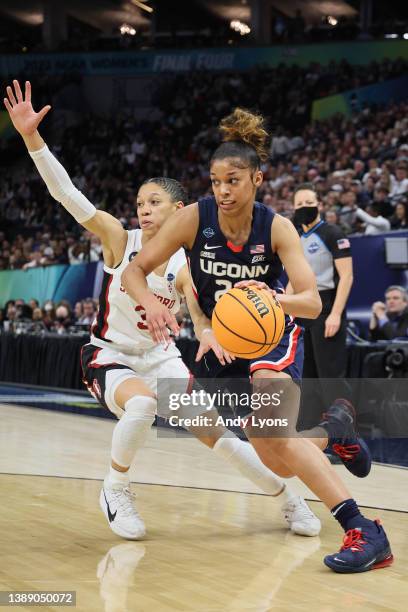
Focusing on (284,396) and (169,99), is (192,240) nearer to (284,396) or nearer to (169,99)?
(284,396)

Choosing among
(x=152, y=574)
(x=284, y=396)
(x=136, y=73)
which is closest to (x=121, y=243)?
(x=284, y=396)

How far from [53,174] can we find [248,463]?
172cm

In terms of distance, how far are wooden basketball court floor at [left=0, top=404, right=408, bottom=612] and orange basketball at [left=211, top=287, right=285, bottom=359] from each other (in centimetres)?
90

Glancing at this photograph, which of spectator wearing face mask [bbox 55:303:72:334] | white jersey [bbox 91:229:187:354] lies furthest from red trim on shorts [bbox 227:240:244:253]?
spectator wearing face mask [bbox 55:303:72:334]

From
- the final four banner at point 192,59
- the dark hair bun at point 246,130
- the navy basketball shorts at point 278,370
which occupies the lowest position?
the navy basketball shorts at point 278,370

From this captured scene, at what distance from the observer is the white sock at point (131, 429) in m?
4.46

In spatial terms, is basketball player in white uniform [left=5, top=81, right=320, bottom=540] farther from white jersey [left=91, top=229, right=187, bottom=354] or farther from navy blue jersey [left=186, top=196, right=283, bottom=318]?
navy blue jersey [left=186, top=196, right=283, bottom=318]

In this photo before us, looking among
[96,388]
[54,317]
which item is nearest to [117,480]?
[96,388]

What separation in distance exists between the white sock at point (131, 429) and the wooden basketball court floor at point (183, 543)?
13.6 inches

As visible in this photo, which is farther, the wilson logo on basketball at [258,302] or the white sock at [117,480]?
the white sock at [117,480]

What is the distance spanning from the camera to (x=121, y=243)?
4.73 metres

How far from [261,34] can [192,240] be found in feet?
73.8

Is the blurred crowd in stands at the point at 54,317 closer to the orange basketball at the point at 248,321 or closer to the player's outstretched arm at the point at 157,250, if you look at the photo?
the player's outstretched arm at the point at 157,250

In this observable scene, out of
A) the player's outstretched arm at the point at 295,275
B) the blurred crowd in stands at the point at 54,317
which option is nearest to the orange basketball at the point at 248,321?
the player's outstretched arm at the point at 295,275
